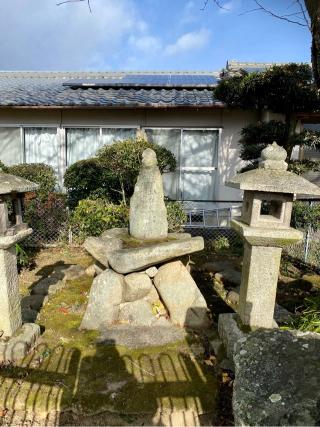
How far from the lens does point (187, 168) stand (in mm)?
9789

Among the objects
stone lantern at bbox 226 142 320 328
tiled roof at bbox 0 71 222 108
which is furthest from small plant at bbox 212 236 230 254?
stone lantern at bbox 226 142 320 328

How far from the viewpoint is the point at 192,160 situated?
32.2ft

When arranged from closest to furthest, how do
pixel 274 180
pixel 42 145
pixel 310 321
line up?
1. pixel 274 180
2. pixel 310 321
3. pixel 42 145

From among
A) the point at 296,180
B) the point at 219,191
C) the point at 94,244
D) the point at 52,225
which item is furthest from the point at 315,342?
the point at 219,191

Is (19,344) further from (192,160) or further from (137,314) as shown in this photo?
(192,160)

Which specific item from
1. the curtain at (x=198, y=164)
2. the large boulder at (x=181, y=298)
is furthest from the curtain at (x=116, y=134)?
the large boulder at (x=181, y=298)

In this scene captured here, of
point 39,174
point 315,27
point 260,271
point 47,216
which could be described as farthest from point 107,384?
point 39,174

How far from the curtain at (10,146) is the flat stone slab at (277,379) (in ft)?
33.0

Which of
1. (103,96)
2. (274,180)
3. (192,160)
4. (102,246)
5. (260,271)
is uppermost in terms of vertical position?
(103,96)

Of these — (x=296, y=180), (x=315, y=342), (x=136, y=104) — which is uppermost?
(x=136, y=104)

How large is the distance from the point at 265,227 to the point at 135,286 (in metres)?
1.87

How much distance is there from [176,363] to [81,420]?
1.13m

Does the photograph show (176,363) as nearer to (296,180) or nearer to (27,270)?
(296,180)

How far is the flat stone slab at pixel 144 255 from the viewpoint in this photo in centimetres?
401
